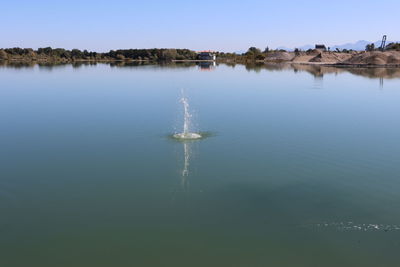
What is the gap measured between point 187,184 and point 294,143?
9.95 meters

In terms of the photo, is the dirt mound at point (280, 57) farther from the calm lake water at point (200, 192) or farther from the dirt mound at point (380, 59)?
the calm lake water at point (200, 192)

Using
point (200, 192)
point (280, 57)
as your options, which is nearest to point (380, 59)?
point (280, 57)

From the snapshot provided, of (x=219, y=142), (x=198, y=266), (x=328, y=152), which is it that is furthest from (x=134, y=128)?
(x=198, y=266)

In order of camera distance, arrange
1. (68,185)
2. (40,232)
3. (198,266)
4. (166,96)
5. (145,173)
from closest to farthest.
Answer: (198,266) < (40,232) < (68,185) < (145,173) < (166,96)

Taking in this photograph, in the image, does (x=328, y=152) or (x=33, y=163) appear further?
(x=328, y=152)

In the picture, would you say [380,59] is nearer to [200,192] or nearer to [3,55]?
[200,192]

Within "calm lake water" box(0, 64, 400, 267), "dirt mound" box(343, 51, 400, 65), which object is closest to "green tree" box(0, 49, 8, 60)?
"dirt mound" box(343, 51, 400, 65)

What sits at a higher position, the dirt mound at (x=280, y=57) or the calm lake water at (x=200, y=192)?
the dirt mound at (x=280, y=57)

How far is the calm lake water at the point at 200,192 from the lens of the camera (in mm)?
11992

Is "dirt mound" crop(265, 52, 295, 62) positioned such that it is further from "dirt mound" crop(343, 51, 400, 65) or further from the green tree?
the green tree

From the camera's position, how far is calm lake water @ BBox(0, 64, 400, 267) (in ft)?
39.3

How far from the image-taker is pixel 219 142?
80.2 feet

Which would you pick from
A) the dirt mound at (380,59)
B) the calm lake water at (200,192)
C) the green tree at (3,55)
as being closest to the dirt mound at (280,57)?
the dirt mound at (380,59)

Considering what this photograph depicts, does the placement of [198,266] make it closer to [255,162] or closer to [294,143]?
[255,162]
